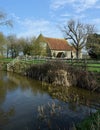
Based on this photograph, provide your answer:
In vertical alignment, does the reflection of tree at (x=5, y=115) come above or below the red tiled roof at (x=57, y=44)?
below

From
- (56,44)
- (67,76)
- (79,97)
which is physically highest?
(56,44)

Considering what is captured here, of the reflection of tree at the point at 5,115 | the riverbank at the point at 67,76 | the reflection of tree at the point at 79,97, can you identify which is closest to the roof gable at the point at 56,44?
the riverbank at the point at 67,76

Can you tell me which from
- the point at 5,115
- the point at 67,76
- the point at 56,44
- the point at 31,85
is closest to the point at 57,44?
the point at 56,44

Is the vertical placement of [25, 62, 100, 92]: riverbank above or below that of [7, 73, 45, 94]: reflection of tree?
above

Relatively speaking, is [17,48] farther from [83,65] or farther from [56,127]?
[56,127]

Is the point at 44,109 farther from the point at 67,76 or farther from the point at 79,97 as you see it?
the point at 67,76

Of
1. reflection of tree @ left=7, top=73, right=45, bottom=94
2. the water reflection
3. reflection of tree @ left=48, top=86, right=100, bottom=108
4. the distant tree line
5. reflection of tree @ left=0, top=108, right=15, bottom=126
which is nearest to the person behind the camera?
the water reflection

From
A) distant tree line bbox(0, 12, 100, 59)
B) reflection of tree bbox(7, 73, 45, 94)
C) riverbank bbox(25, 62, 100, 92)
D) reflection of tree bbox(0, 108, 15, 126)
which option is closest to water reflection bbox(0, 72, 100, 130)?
reflection of tree bbox(0, 108, 15, 126)

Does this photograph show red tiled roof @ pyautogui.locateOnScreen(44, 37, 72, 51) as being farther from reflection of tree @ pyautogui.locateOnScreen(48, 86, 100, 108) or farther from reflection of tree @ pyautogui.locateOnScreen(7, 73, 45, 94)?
reflection of tree @ pyautogui.locateOnScreen(48, 86, 100, 108)

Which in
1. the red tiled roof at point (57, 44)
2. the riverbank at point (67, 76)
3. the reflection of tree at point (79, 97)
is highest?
the red tiled roof at point (57, 44)

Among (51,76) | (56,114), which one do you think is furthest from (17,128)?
(51,76)

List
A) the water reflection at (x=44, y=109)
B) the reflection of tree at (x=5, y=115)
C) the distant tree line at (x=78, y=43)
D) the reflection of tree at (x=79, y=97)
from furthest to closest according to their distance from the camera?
the distant tree line at (x=78, y=43) < the reflection of tree at (x=79, y=97) < the reflection of tree at (x=5, y=115) < the water reflection at (x=44, y=109)

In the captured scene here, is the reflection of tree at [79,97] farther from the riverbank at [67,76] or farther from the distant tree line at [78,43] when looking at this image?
the distant tree line at [78,43]

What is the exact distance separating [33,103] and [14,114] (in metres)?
2.50
